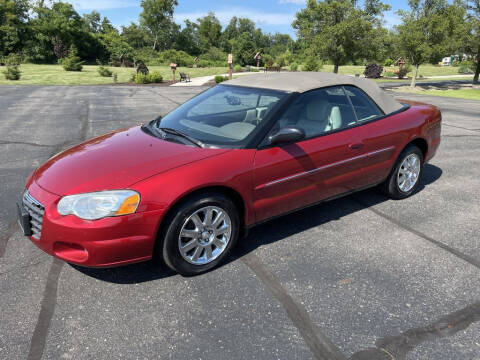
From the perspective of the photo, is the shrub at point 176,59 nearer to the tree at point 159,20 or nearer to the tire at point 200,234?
the tree at point 159,20

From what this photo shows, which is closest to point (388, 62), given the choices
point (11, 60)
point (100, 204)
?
point (11, 60)

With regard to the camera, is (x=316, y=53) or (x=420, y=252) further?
(x=316, y=53)

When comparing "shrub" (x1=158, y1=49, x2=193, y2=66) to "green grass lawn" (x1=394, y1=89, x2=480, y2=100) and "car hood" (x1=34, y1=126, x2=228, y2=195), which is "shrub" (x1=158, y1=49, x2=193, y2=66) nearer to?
"green grass lawn" (x1=394, y1=89, x2=480, y2=100)

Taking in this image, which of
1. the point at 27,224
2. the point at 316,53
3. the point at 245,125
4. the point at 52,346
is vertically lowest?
the point at 52,346

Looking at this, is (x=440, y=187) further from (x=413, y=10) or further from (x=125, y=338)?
(x=413, y=10)

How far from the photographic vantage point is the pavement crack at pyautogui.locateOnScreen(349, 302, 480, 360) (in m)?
2.37

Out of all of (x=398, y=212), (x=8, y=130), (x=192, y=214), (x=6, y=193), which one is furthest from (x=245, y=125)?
(x=8, y=130)

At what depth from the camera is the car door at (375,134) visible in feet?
13.6

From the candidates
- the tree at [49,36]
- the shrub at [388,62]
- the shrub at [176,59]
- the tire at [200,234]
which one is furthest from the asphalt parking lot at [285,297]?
the shrub at [388,62]

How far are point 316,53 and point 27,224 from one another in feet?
94.9

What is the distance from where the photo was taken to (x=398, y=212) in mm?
4539

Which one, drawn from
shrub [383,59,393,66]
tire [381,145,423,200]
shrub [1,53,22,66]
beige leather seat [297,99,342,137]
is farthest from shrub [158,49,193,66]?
beige leather seat [297,99,342,137]

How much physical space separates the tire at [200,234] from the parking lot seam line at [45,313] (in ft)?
2.91

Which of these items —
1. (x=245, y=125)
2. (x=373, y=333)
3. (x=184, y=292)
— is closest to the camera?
(x=373, y=333)
